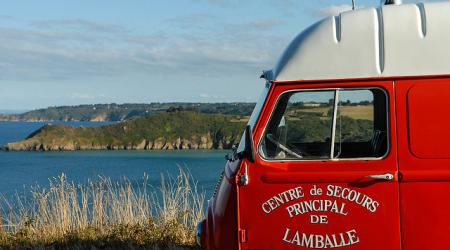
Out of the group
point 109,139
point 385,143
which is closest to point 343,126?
point 385,143

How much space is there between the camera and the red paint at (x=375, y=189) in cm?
407

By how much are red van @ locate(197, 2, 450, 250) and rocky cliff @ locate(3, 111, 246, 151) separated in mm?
74211

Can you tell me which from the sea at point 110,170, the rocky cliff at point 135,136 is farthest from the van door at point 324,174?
the rocky cliff at point 135,136

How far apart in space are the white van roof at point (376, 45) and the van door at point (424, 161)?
0.51 ft

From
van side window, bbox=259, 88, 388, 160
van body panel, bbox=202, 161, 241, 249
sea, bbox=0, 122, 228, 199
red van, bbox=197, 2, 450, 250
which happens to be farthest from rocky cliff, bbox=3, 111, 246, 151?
red van, bbox=197, 2, 450, 250

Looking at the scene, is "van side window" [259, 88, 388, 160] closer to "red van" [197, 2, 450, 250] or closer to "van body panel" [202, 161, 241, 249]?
"red van" [197, 2, 450, 250]

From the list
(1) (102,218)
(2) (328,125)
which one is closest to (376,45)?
(2) (328,125)

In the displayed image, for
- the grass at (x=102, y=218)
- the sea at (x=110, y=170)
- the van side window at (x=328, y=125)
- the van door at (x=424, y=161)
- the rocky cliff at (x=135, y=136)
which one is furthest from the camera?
the rocky cliff at (x=135, y=136)

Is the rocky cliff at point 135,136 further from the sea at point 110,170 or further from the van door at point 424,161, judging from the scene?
the van door at point 424,161

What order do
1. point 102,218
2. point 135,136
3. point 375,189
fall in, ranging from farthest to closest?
point 135,136 < point 102,218 < point 375,189

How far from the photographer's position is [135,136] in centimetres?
9356

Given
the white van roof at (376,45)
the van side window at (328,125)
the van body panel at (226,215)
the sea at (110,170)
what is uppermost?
the white van roof at (376,45)

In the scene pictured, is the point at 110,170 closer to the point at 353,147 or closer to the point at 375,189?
the point at 353,147

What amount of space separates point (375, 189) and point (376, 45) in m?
1.02
